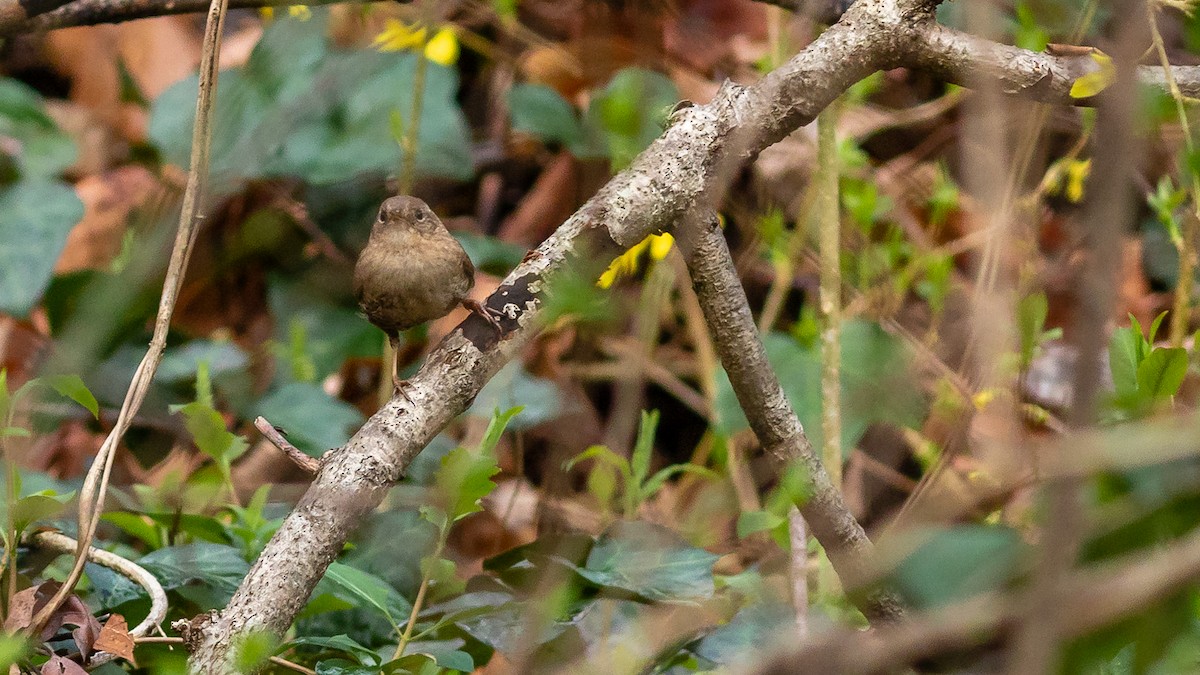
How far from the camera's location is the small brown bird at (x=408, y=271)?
234 cm

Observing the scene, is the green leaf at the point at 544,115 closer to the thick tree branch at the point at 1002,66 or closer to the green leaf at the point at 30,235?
the green leaf at the point at 30,235

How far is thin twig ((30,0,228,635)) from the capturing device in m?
1.43

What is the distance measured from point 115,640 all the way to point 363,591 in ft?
1.03

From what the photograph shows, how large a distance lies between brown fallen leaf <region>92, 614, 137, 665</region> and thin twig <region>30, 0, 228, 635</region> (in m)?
0.07

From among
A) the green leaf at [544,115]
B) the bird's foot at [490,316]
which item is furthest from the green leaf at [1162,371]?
the green leaf at [544,115]

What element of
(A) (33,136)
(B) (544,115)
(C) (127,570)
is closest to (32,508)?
(C) (127,570)

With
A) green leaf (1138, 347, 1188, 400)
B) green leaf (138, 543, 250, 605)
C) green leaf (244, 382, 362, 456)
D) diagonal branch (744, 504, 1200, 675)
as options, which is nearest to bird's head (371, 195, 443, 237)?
green leaf (244, 382, 362, 456)

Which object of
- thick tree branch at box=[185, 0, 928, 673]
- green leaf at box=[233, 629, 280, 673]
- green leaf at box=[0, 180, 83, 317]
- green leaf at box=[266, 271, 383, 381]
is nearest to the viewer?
green leaf at box=[233, 629, 280, 673]

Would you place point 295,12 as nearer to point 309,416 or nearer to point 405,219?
point 405,219

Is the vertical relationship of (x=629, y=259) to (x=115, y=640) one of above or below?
above

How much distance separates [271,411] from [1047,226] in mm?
2581

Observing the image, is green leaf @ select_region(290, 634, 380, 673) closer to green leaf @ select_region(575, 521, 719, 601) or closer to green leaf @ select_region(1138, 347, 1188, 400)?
green leaf @ select_region(575, 521, 719, 601)

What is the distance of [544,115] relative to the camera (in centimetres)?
348

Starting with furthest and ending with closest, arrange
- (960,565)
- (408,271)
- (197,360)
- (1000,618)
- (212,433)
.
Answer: (197,360) → (408,271) → (212,433) → (960,565) → (1000,618)
